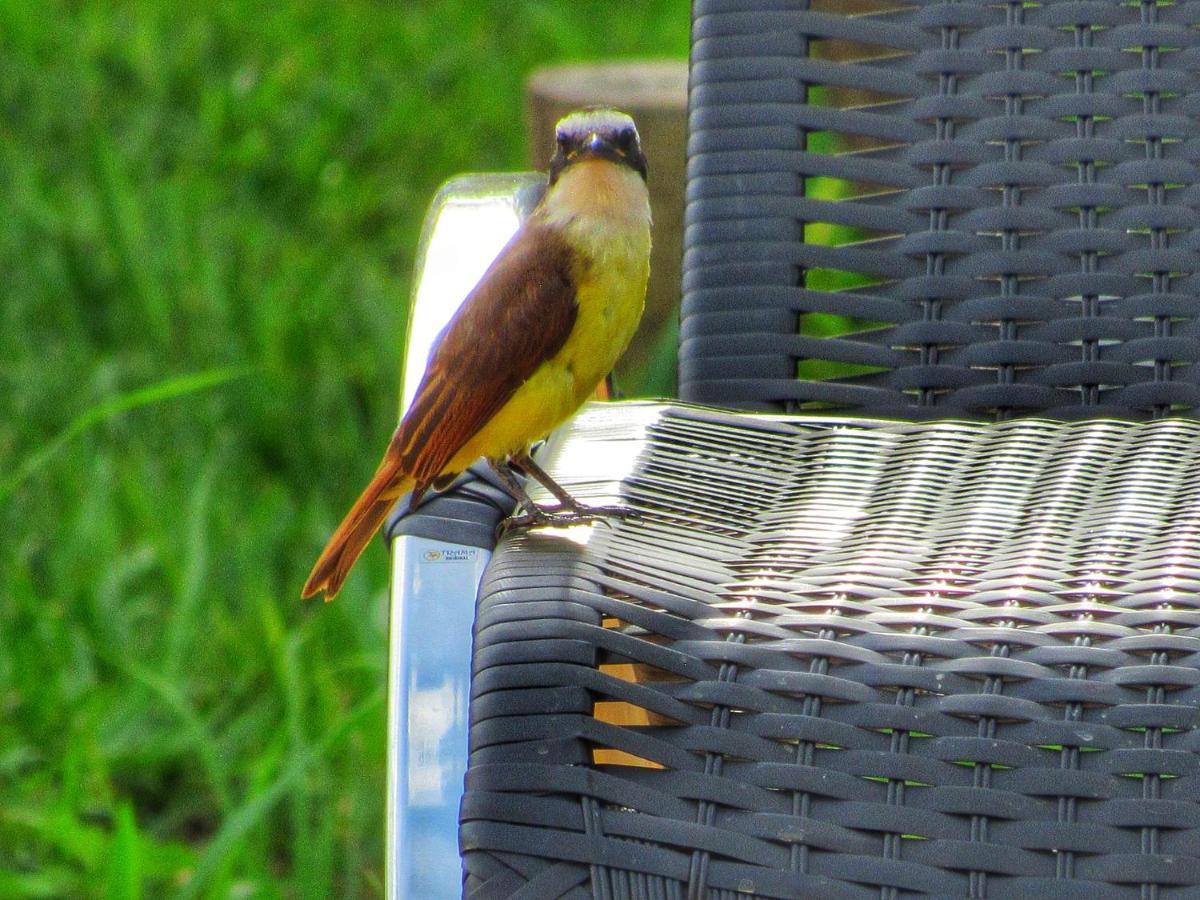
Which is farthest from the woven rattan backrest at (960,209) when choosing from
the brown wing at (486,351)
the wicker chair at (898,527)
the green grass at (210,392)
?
the green grass at (210,392)

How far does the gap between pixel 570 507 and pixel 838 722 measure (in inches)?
18.3

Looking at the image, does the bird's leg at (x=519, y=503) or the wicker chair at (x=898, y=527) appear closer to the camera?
the wicker chair at (x=898, y=527)

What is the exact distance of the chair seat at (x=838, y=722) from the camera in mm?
1370

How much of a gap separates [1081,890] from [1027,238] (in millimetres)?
1012

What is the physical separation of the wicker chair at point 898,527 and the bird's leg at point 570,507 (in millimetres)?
27

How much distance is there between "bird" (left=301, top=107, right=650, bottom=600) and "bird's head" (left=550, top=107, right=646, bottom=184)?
39 millimetres

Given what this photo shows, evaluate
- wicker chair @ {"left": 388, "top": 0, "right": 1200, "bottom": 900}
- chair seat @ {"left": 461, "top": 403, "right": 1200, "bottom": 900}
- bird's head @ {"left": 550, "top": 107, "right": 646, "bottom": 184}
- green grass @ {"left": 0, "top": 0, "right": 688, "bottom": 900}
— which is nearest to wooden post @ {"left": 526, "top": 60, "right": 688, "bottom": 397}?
green grass @ {"left": 0, "top": 0, "right": 688, "bottom": 900}

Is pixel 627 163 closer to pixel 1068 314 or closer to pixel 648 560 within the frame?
pixel 1068 314

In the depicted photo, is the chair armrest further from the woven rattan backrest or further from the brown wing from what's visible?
the woven rattan backrest

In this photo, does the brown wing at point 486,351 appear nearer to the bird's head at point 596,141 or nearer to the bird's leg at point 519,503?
the bird's leg at point 519,503

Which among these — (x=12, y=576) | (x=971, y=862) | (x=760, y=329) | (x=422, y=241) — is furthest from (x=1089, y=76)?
(x=12, y=576)

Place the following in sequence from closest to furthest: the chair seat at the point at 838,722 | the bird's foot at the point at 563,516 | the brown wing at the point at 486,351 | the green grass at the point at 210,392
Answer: the chair seat at the point at 838,722
the bird's foot at the point at 563,516
the brown wing at the point at 486,351
the green grass at the point at 210,392

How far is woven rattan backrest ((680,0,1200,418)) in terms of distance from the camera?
83.0 inches

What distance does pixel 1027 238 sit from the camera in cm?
215
